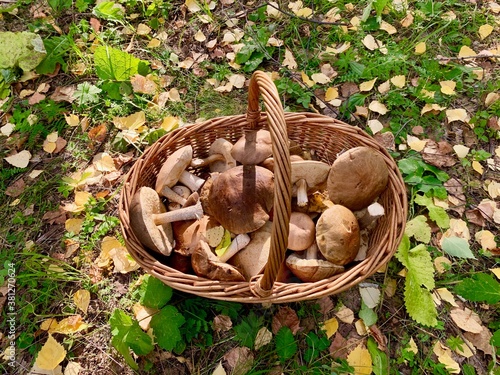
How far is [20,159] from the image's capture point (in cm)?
323

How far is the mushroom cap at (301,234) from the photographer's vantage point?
7.33 ft

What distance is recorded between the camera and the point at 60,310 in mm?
2656

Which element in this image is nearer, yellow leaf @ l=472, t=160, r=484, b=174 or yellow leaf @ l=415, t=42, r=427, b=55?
yellow leaf @ l=472, t=160, r=484, b=174

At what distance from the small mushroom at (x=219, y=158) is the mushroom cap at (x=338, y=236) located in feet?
2.29

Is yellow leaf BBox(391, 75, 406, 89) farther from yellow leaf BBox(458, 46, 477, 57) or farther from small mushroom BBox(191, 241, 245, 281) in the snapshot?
small mushroom BBox(191, 241, 245, 281)

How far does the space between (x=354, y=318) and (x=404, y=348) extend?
308 millimetres

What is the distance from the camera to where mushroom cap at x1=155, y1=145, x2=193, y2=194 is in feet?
8.04

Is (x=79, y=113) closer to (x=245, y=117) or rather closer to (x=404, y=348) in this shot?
(x=245, y=117)

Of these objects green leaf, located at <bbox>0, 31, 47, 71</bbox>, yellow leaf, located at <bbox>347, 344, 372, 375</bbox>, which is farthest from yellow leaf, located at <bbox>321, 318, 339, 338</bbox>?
green leaf, located at <bbox>0, 31, 47, 71</bbox>

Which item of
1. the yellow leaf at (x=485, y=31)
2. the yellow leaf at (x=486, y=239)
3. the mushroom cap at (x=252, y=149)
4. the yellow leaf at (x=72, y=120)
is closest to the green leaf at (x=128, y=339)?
the mushroom cap at (x=252, y=149)

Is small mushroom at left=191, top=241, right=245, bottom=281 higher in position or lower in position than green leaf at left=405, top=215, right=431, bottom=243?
higher

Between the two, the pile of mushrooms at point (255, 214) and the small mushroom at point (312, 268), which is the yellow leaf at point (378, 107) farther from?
the small mushroom at point (312, 268)

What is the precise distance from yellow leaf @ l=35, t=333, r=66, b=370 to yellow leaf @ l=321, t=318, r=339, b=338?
1523 millimetres

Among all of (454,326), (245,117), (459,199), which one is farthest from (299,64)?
(454,326)
